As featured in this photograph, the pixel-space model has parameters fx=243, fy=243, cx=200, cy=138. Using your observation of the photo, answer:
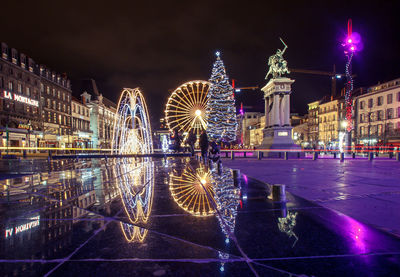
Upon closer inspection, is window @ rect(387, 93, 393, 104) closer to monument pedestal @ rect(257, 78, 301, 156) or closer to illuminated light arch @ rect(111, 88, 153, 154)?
monument pedestal @ rect(257, 78, 301, 156)

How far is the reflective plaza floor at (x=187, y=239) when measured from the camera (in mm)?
2612

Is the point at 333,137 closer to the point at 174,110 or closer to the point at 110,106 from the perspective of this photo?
the point at 174,110

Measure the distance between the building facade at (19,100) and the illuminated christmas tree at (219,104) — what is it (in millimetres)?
32666

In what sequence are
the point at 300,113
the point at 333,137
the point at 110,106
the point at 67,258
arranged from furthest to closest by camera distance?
the point at 300,113 < the point at 110,106 < the point at 333,137 < the point at 67,258

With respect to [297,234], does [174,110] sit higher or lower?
higher

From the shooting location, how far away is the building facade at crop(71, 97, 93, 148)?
6606 cm

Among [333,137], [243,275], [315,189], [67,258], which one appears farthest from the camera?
[333,137]

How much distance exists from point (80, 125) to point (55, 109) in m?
12.7

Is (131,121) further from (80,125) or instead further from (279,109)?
(80,125)

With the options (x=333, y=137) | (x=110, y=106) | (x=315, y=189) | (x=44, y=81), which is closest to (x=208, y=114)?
(x=315, y=189)

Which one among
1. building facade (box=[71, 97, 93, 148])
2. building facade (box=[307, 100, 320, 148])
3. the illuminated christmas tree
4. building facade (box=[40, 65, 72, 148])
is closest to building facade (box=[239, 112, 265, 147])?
building facade (box=[307, 100, 320, 148])

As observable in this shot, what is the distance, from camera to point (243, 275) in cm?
247

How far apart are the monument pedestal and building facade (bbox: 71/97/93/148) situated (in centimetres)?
5228

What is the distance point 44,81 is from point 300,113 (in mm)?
109220
